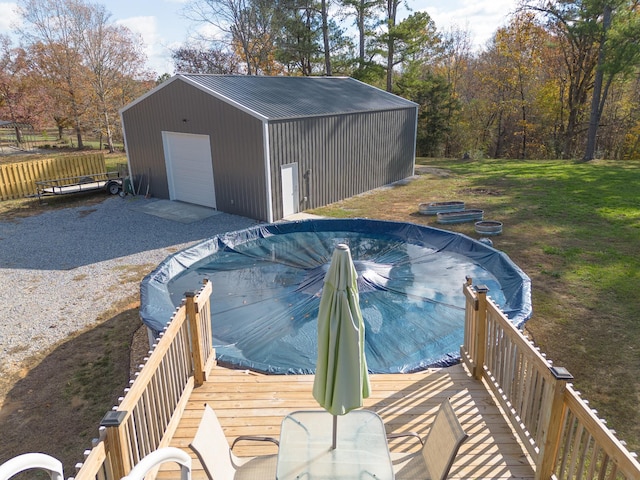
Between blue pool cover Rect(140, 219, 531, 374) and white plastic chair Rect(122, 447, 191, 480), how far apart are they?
8.63 feet

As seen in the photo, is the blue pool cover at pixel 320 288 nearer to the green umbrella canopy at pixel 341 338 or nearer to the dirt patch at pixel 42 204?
the green umbrella canopy at pixel 341 338

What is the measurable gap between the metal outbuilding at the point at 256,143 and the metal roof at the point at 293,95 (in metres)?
0.04

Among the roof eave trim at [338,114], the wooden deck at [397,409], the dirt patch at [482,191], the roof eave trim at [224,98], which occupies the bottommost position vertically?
the dirt patch at [482,191]

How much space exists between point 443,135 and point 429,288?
62.5 feet

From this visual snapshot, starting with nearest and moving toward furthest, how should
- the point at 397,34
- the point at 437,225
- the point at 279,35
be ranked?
the point at 437,225 → the point at 397,34 → the point at 279,35

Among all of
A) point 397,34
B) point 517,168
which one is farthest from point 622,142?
point 397,34

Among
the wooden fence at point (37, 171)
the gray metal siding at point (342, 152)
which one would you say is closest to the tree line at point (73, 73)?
the wooden fence at point (37, 171)

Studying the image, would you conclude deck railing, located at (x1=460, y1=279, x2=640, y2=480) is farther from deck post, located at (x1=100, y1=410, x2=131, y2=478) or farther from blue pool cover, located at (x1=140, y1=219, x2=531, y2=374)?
deck post, located at (x1=100, y1=410, x2=131, y2=478)

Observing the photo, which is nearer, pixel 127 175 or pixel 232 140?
pixel 232 140

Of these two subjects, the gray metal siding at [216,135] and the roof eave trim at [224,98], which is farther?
the gray metal siding at [216,135]

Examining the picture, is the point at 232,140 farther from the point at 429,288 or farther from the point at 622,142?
the point at 622,142

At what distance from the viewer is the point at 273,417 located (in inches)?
159

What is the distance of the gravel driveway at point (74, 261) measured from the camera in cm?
686

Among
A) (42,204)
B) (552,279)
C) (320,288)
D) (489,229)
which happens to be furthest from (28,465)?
(42,204)
